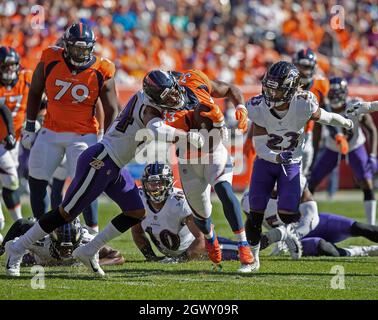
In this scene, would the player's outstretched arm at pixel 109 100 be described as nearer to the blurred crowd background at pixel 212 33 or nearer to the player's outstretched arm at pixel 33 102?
the player's outstretched arm at pixel 33 102

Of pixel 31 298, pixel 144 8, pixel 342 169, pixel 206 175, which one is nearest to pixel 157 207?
pixel 206 175

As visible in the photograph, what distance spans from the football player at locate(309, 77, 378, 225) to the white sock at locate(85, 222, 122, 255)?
148 inches

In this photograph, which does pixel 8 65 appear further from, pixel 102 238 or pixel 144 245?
pixel 102 238

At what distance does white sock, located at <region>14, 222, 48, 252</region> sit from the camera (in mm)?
6141

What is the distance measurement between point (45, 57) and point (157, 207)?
1.54 m

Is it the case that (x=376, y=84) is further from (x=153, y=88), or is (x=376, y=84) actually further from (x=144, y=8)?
(x=153, y=88)

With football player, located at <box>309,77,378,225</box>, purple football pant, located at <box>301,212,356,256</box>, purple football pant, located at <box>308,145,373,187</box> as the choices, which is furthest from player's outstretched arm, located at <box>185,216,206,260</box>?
purple football pant, located at <box>308,145,373,187</box>

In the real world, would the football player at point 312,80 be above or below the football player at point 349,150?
above

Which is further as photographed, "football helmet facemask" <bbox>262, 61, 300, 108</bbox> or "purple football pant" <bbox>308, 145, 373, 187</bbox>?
"purple football pant" <bbox>308, 145, 373, 187</bbox>

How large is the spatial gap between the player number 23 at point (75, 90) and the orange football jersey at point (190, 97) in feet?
3.09

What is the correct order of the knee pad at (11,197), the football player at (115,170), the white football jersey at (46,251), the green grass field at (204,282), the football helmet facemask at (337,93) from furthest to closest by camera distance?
the football helmet facemask at (337,93) → the knee pad at (11,197) → the white football jersey at (46,251) → the football player at (115,170) → the green grass field at (204,282)

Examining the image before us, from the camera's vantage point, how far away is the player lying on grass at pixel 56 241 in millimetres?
6621

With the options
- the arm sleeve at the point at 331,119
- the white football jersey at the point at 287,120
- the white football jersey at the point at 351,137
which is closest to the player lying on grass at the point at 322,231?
the white football jersey at the point at 287,120

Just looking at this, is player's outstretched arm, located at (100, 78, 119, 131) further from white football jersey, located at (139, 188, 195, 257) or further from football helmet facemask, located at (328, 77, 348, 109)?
football helmet facemask, located at (328, 77, 348, 109)
